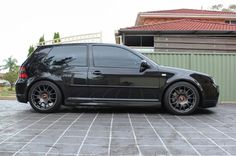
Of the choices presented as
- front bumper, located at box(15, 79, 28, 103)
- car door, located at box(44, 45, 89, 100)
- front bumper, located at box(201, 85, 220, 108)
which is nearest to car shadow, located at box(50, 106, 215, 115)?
front bumper, located at box(201, 85, 220, 108)

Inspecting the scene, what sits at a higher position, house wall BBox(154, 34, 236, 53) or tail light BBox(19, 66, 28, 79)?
house wall BBox(154, 34, 236, 53)

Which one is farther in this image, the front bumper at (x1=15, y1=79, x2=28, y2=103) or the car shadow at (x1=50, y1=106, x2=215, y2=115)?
the car shadow at (x1=50, y1=106, x2=215, y2=115)

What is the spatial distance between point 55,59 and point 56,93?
0.79 meters

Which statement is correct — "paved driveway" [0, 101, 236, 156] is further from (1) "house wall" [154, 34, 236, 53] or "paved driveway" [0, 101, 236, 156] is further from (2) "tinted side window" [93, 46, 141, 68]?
(1) "house wall" [154, 34, 236, 53]

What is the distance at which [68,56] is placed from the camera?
8.33m

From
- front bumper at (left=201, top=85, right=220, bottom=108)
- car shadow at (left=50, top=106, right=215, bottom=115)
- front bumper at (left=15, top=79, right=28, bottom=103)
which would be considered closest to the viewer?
front bumper at (left=201, top=85, right=220, bottom=108)

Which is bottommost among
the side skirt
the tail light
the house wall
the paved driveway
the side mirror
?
the paved driveway

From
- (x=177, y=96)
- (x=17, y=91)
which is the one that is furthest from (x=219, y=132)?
(x=17, y=91)

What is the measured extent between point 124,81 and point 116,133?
265 cm

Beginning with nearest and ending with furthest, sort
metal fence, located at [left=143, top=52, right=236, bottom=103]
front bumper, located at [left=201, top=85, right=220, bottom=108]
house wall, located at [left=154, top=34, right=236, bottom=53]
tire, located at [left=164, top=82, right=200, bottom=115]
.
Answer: tire, located at [left=164, top=82, right=200, bottom=115]
front bumper, located at [left=201, top=85, right=220, bottom=108]
metal fence, located at [left=143, top=52, right=236, bottom=103]
house wall, located at [left=154, top=34, right=236, bottom=53]

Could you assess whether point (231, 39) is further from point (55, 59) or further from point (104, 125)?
point (104, 125)

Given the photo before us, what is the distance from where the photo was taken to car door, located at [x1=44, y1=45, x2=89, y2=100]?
8094 millimetres

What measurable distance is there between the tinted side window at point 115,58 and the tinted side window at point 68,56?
0.27 meters

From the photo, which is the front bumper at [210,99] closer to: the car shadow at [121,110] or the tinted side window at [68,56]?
the car shadow at [121,110]
